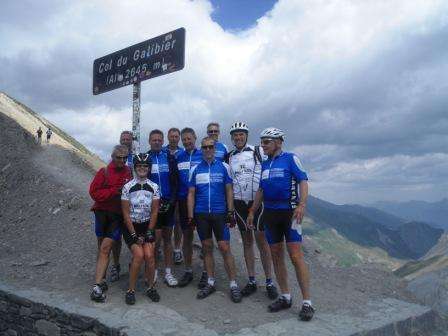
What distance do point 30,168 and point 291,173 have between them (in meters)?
17.8

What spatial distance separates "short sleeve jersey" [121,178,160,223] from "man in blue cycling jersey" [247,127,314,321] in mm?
2279

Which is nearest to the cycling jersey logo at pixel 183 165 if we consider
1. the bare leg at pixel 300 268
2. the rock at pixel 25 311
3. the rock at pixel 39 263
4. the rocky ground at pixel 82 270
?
the rocky ground at pixel 82 270

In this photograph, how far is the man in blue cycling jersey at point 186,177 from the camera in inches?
342

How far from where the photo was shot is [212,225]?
26.0 feet

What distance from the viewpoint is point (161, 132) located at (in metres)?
8.88

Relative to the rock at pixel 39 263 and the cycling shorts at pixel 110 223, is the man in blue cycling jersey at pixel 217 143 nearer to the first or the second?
the cycling shorts at pixel 110 223

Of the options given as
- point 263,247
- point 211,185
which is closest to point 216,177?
point 211,185

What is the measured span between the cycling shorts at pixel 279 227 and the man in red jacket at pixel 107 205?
10.3 feet

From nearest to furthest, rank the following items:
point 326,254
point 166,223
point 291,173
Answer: point 291,173 < point 166,223 < point 326,254

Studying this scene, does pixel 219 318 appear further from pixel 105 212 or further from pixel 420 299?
pixel 420 299

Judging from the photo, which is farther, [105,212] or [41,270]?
[41,270]

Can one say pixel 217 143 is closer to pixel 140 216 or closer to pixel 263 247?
pixel 140 216

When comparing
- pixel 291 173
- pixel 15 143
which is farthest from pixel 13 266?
pixel 15 143

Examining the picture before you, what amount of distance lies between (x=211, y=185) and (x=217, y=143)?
4.31ft
